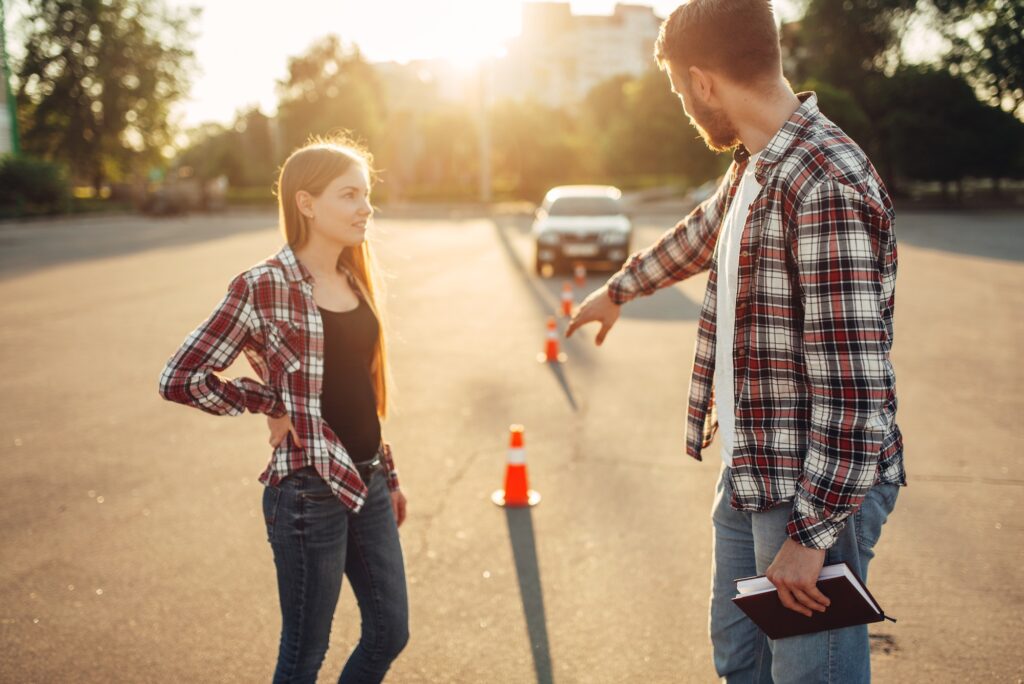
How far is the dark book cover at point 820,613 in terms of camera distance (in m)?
1.87

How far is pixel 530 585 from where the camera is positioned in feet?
13.2

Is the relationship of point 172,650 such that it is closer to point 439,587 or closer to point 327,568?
point 439,587

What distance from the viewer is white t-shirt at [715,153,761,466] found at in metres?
2.02

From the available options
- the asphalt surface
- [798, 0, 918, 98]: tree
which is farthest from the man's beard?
[798, 0, 918, 98]: tree

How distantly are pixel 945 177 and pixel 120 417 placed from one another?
133 feet

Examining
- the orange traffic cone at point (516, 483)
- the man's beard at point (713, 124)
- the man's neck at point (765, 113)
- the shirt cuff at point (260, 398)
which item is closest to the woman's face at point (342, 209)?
the shirt cuff at point (260, 398)

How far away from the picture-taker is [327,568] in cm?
242

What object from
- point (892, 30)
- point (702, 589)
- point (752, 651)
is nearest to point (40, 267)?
point (702, 589)

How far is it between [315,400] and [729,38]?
1.42 metres

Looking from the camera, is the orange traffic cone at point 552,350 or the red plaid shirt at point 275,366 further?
the orange traffic cone at point 552,350

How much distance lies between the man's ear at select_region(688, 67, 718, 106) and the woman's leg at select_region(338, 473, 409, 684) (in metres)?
1.41

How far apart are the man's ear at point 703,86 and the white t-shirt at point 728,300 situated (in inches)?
6.8

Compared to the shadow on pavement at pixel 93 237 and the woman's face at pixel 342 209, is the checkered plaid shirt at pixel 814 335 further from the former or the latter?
the shadow on pavement at pixel 93 237

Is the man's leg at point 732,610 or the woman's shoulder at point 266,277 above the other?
the woman's shoulder at point 266,277
